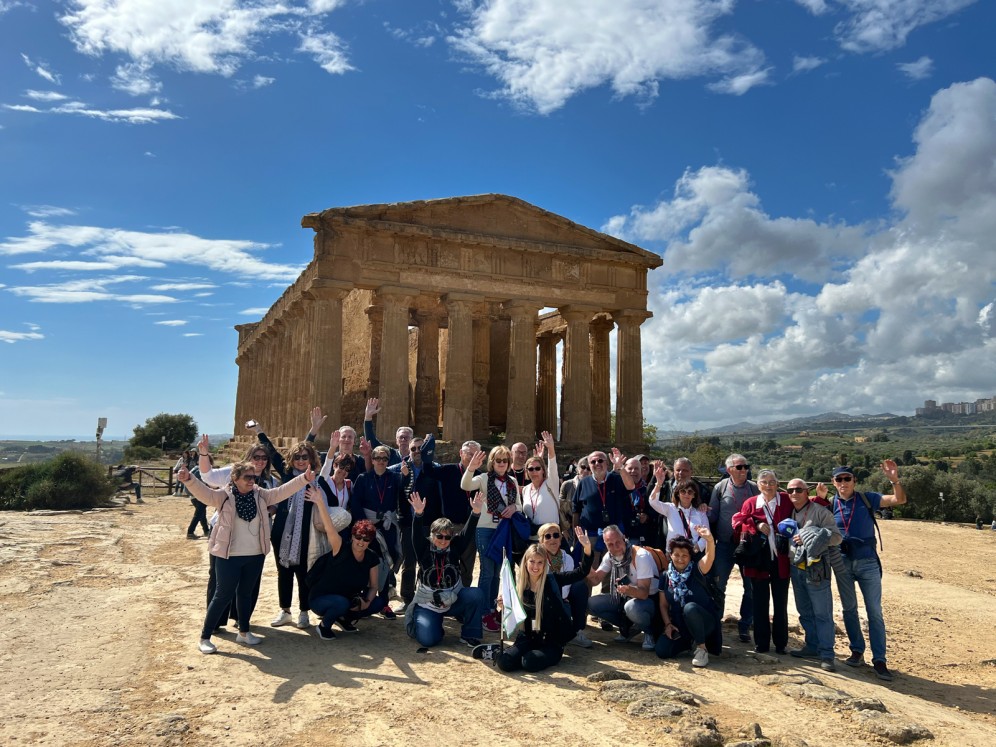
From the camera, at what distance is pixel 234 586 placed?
277 inches

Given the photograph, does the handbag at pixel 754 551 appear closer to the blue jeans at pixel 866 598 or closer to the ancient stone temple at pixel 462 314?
the blue jeans at pixel 866 598

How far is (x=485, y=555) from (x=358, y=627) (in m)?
1.64

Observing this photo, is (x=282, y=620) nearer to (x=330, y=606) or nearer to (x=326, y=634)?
(x=326, y=634)

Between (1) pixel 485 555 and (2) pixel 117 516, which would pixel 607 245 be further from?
(1) pixel 485 555

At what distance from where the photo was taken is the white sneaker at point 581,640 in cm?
759

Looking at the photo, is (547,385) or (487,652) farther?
(547,385)

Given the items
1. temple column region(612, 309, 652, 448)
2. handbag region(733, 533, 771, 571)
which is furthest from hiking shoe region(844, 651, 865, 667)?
temple column region(612, 309, 652, 448)

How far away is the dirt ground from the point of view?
5.27m

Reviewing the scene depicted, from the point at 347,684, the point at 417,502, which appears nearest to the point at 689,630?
the point at 417,502

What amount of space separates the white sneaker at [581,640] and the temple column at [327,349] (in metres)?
14.3

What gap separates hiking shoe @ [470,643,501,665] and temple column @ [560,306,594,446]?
17204 millimetres

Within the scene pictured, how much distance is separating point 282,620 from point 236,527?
156 cm

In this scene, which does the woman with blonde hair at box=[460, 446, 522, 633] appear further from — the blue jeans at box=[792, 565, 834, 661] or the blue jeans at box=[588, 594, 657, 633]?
the blue jeans at box=[792, 565, 834, 661]

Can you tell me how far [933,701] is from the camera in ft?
22.5
